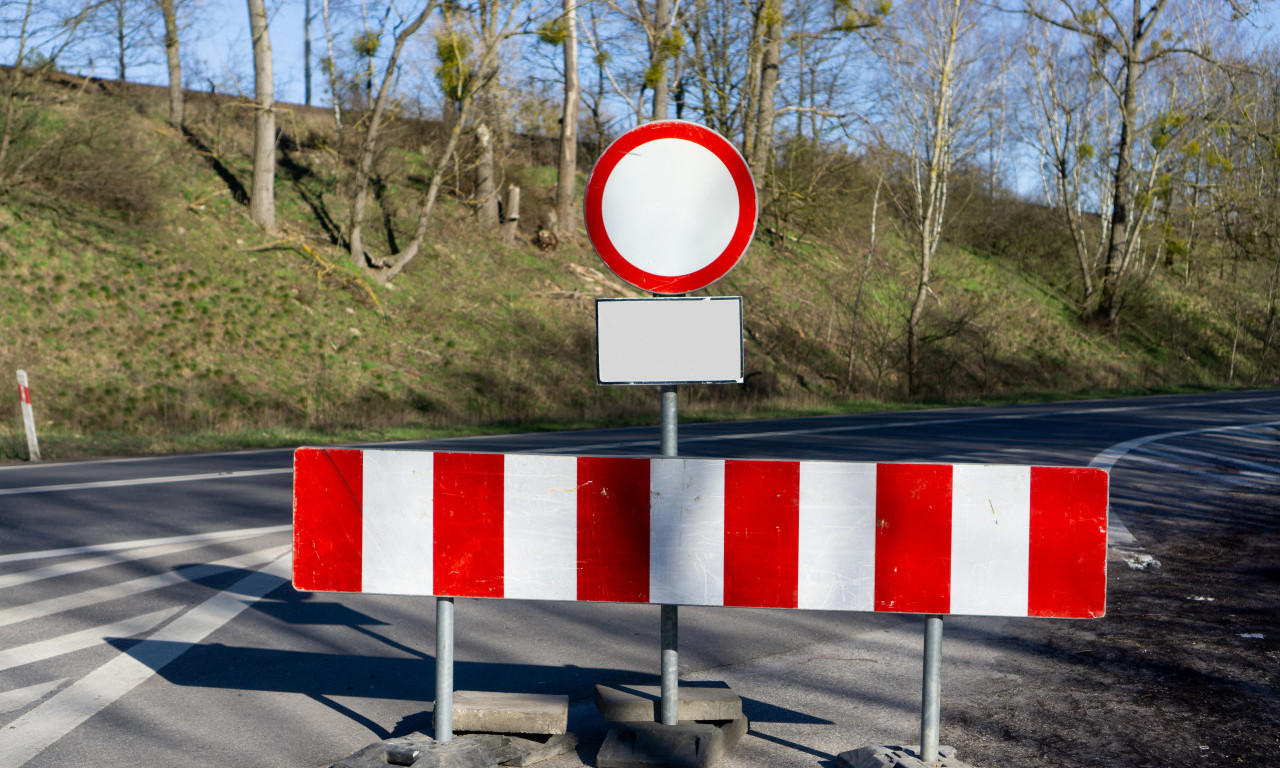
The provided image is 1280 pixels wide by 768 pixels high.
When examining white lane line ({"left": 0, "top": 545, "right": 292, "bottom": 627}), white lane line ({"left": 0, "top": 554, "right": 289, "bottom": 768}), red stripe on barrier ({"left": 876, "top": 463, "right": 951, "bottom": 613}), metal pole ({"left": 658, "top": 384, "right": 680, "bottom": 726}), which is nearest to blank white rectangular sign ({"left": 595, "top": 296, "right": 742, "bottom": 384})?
metal pole ({"left": 658, "top": 384, "right": 680, "bottom": 726})

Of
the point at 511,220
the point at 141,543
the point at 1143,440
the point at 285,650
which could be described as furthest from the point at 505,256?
the point at 285,650

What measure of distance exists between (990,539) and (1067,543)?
0.77 feet

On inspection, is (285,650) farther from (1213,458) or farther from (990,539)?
(1213,458)

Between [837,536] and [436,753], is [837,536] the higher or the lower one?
the higher one

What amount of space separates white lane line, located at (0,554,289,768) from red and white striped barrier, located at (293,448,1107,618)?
3.99 feet

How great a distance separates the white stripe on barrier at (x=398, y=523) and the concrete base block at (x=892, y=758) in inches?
59.0

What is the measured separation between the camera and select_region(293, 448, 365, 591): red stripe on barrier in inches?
134

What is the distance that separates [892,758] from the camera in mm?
3291

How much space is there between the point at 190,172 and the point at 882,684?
1052 inches

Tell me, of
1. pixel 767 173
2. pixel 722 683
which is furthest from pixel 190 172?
pixel 722 683

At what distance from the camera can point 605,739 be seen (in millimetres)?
3520

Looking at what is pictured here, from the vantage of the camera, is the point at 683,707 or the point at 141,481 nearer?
the point at 683,707

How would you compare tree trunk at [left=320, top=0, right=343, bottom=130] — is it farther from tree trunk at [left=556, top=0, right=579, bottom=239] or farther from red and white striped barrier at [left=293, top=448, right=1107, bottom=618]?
red and white striped barrier at [left=293, top=448, right=1107, bottom=618]

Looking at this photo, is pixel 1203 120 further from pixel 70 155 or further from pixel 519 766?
pixel 519 766
